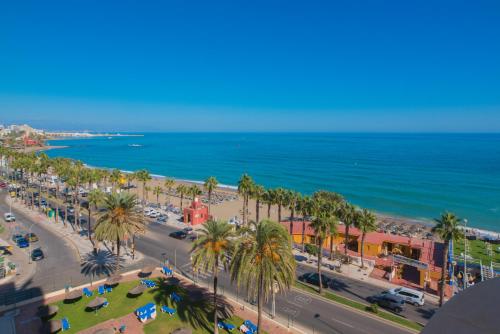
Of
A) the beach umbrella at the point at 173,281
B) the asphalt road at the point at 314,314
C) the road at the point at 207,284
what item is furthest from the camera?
the beach umbrella at the point at 173,281

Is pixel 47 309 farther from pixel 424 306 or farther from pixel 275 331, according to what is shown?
pixel 424 306

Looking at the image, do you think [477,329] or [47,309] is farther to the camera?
[47,309]

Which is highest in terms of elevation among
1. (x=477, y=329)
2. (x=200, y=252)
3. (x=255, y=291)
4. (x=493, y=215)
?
(x=477, y=329)

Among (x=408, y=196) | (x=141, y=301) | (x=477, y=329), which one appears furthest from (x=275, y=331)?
(x=408, y=196)

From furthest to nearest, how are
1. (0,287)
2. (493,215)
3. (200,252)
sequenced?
(493,215)
(0,287)
(200,252)

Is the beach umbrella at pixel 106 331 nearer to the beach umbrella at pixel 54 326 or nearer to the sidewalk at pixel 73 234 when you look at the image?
the beach umbrella at pixel 54 326

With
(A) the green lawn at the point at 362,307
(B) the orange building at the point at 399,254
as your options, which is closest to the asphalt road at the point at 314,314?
(A) the green lawn at the point at 362,307

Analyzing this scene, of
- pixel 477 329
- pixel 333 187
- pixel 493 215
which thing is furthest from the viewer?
pixel 333 187
